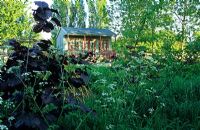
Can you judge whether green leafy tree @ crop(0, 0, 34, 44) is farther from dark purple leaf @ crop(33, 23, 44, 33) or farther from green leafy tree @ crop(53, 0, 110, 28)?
green leafy tree @ crop(53, 0, 110, 28)

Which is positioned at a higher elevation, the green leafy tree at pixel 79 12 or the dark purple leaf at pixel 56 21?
the green leafy tree at pixel 79 12

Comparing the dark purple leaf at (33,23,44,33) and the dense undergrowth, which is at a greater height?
the dark purple leaf at (33,23,44,33)

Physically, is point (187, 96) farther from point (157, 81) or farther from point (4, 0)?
point (4, 0)

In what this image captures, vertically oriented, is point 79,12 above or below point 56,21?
above

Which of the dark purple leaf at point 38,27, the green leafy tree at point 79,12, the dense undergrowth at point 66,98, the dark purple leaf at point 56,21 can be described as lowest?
the dense undergrowth at point 66,98

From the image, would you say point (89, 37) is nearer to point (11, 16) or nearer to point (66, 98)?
point (11, 16)

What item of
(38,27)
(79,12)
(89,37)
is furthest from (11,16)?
(79,12)

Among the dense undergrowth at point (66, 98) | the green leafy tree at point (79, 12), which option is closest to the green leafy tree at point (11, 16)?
the dense undergrowth at point (66, 98)

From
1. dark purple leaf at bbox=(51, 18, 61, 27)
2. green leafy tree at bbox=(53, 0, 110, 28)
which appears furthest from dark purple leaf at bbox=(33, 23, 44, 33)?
green leafy tree at bbox=(53, 0, 110, 28)

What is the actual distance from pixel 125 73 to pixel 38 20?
262 centimetres

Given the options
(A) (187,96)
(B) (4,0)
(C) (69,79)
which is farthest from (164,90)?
(B) (4,0)

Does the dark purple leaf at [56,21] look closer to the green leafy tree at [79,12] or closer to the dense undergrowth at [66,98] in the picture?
the dense undergrowth at [66,98]

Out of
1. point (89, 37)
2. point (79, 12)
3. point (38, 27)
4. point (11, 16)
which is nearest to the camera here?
point (38, 27)

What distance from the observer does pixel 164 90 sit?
590 cm
